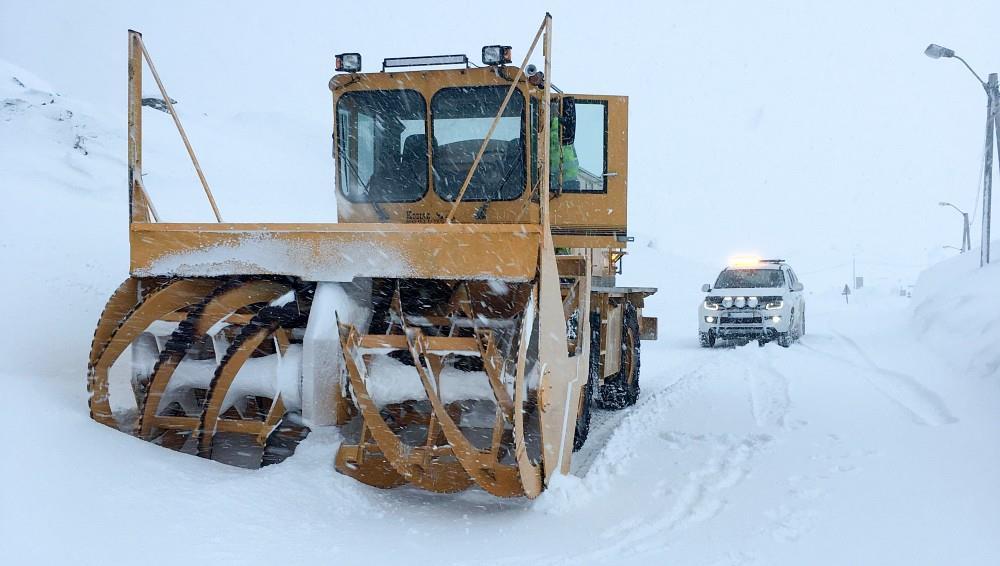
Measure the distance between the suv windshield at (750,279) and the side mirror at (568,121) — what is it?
1203cm

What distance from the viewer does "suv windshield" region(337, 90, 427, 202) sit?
6543mm

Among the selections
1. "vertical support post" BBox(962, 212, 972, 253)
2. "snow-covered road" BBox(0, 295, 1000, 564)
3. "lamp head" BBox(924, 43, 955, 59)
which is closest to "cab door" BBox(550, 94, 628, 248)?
"snow-covered road" BBox(0, 295, 1000, 564)

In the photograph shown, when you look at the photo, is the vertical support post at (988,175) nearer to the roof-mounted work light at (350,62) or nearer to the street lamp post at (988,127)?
the street lamp post at (988,127)

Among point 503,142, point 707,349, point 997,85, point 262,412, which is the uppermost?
point 997,85

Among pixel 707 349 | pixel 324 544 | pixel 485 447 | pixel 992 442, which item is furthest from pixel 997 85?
pixel 324 544

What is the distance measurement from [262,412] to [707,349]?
12012 mm

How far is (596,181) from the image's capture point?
680 cm

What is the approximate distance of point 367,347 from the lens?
473 cm

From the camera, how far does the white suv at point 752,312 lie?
16156 millimetres

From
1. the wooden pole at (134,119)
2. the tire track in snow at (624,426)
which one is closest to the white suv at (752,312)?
the tire track in snow at (624,426)

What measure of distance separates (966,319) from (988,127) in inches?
338

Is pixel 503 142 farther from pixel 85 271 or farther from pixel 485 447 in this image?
pixel 85 271

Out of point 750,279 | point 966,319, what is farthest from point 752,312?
point 966,319

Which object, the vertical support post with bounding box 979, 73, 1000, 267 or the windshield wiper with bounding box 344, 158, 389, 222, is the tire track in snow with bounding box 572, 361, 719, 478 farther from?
the vertical support post with bounding box 979, 73, 1000, 267
